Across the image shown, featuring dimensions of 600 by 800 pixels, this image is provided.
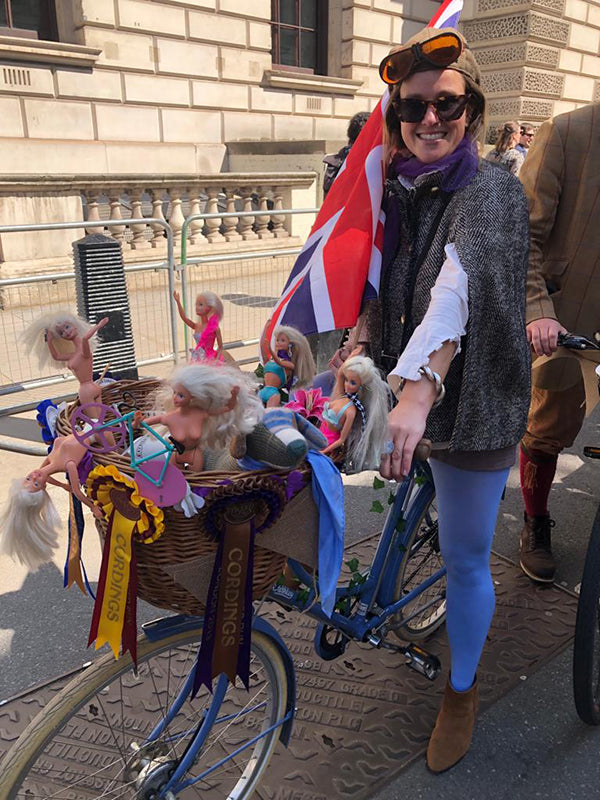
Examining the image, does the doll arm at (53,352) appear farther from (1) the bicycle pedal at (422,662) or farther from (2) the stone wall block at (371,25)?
(2) the stone wall block at (371,25)

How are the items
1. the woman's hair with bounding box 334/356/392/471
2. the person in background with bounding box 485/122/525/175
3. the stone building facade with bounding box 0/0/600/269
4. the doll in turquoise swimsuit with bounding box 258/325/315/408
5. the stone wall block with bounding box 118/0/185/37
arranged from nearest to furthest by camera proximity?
the woman's hair with bounding box 334/356/392/471
the doll in turquoise swimsuit with bounding box 258/325/315/408
the person in background with bounding box 485/122/525/175
the stone building facade with bounding box 0/0/600/269
the stone wall block with bounding box 118/0/185/37

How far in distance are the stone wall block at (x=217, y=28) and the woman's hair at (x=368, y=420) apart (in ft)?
44.4

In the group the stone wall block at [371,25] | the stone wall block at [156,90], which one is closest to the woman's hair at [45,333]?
the stone wall block at [156,90]

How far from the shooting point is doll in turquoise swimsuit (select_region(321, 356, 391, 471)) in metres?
1.48

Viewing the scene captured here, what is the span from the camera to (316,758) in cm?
224

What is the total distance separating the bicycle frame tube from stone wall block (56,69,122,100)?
38.4ft

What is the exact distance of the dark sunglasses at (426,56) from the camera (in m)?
1.65

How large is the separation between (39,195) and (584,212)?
7.18 meters

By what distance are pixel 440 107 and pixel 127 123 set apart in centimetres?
1223

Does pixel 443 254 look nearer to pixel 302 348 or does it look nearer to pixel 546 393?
pixel 302 348

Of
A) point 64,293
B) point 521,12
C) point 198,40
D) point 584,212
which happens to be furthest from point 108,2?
point 584,212

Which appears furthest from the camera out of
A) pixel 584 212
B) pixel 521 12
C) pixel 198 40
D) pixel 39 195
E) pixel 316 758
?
pixel 521 12

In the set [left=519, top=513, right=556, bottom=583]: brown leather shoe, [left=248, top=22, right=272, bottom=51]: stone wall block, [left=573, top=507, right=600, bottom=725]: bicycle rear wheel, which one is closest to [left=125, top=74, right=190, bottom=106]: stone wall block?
[left=248, top=22, right=272, bottom=51]: stone wall block

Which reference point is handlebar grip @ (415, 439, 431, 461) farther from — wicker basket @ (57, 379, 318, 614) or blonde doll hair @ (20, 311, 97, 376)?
blonde doll hair @ (20, 311, 97, 376)
